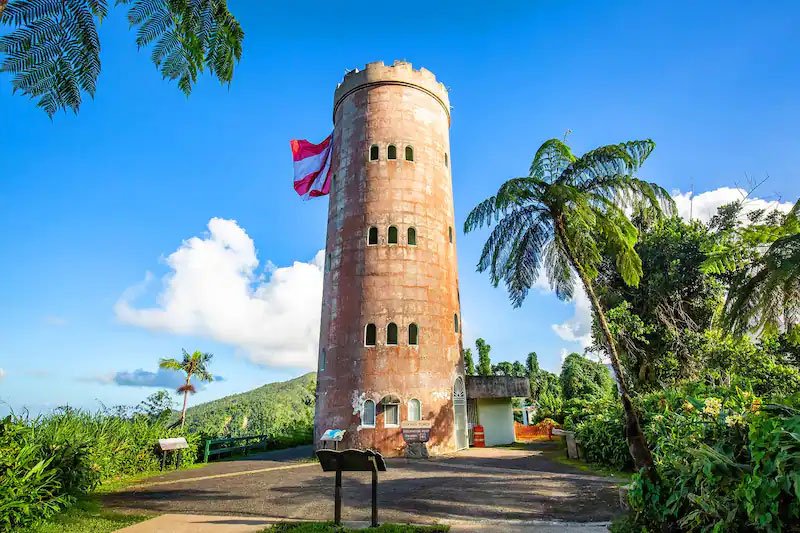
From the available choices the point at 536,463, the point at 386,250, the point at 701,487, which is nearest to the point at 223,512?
the point at 701,487

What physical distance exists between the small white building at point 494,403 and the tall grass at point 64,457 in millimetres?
14371

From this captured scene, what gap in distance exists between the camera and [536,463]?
16.3 meters

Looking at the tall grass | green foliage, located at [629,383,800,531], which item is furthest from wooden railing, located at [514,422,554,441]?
green foliage, located at [629,383,800,531]

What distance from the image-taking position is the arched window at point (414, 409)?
19956 mm

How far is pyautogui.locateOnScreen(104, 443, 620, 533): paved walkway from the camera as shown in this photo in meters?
8.37

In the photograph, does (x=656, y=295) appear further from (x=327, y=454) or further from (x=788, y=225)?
(x=327, y=454)

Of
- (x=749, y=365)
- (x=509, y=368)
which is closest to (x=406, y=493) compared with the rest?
(x=749, y=365)

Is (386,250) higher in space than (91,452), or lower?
higher

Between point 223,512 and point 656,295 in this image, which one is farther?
point 656,295

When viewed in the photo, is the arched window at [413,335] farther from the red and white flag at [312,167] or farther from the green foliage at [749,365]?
the green foliage at [749,365]

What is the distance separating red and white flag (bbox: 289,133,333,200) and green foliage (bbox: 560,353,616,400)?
1296 inches

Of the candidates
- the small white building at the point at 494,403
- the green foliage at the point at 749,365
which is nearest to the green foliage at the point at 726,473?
the green foliage at the point at 749,365

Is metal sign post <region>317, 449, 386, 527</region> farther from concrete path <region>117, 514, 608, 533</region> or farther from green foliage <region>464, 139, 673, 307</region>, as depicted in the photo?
green foliage <region>464, 139, 673, 307</region>

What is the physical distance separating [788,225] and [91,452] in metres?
18.5
